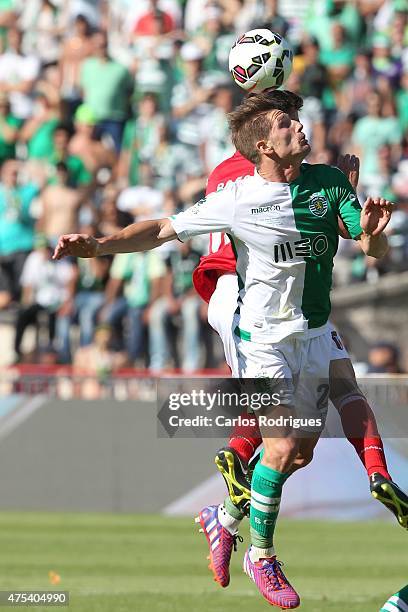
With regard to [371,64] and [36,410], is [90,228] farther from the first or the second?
[371,64]

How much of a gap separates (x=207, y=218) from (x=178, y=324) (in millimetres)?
10117

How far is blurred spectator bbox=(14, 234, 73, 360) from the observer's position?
19.1m

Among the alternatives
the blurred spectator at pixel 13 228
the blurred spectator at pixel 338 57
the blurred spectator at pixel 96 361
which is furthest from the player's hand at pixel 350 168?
the blurred spectator at pixel 338 57

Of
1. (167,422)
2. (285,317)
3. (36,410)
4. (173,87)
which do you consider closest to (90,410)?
(36,410)

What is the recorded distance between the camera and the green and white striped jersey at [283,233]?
27.9 feet

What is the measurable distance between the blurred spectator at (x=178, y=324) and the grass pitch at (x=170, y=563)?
1.94m

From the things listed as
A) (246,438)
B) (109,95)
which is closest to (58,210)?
(109,95)

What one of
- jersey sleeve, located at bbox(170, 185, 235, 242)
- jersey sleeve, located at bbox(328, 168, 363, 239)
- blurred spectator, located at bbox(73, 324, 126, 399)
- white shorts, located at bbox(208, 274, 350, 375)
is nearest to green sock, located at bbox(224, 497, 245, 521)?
white shorts, located at bbox(208, 274, 350, 375)

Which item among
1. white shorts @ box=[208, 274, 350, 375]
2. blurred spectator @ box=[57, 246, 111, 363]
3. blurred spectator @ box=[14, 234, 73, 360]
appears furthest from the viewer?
blurred spectator @ box=[14, 234, 73, 360]

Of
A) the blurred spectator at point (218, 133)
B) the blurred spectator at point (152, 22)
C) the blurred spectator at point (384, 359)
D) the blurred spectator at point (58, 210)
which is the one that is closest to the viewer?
the blurred spectator at point (384, 359)

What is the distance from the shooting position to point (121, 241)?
8.41 m

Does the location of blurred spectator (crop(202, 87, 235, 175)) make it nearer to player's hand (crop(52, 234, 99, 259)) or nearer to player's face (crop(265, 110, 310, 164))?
player's face (crop(265, 110, 310, 164))

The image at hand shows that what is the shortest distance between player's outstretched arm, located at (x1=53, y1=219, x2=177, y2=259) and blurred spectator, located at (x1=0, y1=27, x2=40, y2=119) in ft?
45.0

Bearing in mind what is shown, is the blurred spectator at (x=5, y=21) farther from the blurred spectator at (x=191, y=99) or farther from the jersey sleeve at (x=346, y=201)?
the jersey sleeve at (x=346, y=201)
